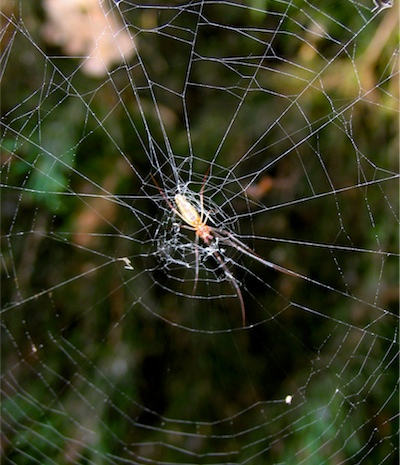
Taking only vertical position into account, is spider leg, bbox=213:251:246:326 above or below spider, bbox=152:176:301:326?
below

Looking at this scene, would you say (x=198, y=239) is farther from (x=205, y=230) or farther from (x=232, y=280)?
(x=232, y=280)

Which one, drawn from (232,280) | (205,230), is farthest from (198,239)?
(232,280)

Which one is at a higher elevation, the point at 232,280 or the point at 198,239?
the point at 198,239

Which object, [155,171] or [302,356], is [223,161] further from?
[302,356]

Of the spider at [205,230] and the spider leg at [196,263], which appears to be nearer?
the spider at [205,230]

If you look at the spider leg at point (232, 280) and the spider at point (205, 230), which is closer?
the spider at point (205, 230)

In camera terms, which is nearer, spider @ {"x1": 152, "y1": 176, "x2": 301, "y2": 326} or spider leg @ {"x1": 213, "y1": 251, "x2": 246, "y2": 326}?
spider @ {"x1": 152, "y1": 176, "x2": 301, "y2": 326}

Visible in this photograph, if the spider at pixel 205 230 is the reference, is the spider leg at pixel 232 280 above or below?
below

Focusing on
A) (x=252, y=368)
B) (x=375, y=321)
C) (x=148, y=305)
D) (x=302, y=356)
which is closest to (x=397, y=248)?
(x=375, y=321)
